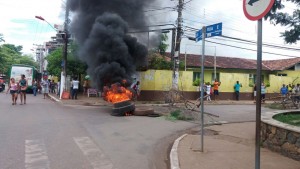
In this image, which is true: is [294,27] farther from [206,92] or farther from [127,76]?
[206,92]

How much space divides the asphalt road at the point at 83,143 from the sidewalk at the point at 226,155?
0.49 metres

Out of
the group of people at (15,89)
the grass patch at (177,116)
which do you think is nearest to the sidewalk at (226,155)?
the grass patch at (177,116)

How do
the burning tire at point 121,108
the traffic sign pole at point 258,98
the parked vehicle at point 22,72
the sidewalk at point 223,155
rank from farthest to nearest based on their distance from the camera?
the parked vehicle at point 22,72, the burning tire at point 121,108, the sidewalk at point 223,155, the traffic sign pole at point 258,98

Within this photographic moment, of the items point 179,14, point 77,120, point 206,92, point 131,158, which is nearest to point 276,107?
point 206,92

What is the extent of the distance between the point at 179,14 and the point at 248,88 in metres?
10.6

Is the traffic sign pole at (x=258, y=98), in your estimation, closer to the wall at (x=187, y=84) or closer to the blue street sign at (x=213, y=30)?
the blue street sign at (x=213, y=30)

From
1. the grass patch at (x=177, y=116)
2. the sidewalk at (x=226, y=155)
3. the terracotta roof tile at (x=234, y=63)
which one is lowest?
the sidewalk at (x=226, y=155)

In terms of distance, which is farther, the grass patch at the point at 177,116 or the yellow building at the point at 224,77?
the yellow building at the point at 224,77

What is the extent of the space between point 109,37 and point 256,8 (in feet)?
45.9

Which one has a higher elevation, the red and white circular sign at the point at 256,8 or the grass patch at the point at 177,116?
the red and white circular sign at the point at 256,8

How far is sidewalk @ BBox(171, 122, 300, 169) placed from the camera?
19.4 feet

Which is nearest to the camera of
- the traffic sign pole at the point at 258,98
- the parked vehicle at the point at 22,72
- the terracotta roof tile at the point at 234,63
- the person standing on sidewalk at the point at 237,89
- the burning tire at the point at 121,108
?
the traffic sign pole at the point at 258,98

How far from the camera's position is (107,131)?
9.52 meters

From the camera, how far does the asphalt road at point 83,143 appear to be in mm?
5954
